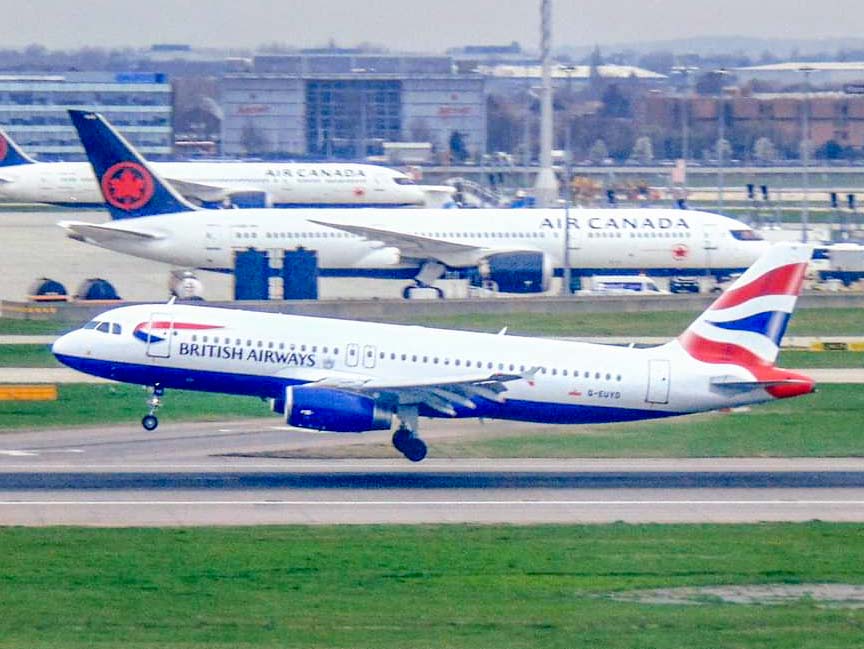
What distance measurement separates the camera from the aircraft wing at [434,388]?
35.7m

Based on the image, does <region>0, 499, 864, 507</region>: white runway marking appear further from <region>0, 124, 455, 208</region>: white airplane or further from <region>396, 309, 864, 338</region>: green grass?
<region>0, 124, 455, 208</region>: white airplane

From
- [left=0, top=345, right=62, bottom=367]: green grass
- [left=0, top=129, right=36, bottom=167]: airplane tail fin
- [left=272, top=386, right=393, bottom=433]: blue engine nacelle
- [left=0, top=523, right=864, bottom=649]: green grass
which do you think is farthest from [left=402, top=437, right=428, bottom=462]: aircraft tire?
[left=0, top=129, right=36, bottom=167]: airplane tail fin

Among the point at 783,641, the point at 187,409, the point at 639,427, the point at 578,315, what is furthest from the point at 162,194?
the point at 783,641

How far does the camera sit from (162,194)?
73.0m

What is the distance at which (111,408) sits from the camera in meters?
44.6

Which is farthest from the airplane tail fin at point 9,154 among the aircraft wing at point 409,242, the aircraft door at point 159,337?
the aircraft door at point 159,337

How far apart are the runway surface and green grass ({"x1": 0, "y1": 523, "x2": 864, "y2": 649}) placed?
159cm

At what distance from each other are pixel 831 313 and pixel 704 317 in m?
30.2

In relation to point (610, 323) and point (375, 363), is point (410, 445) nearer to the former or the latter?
point (375, 363)

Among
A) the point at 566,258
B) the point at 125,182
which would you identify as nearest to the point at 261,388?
the point at 566,258

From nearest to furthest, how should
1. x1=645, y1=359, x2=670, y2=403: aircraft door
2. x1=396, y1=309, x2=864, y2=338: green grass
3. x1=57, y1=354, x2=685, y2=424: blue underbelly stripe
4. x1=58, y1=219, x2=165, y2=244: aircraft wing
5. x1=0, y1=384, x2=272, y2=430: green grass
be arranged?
x1=57, y1=354, x2=685, y2=424: blue underbelly stripe → x1=645, y1=359, x2=670, y2=403: aircraft door → x1=0, y1=384, x2=272, y2=430: green grass → x1=396, y1=309, x2=864, y2=338: green grass → x1=58, y1=219, x2=165, y2=244: aircraft wing

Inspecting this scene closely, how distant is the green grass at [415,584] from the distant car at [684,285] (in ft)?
146

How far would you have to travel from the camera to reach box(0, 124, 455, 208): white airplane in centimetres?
12569

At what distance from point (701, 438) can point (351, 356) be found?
9747 millimetres
